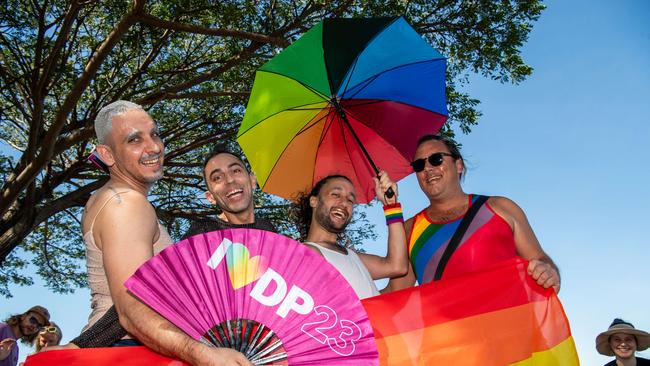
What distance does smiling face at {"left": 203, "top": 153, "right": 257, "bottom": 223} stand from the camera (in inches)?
154

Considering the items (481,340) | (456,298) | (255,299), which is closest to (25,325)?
(456,298)

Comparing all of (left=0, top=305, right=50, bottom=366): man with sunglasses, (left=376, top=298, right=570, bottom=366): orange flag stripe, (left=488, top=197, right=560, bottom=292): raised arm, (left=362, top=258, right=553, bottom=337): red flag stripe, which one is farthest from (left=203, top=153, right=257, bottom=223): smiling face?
(left=0, top=305, right=50, bottom=366): man with sunglasses

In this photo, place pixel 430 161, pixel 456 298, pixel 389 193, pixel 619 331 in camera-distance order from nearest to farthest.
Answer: pixel 456 298 → pixel 389 193 → pixel 430 161 → pixel 619 331

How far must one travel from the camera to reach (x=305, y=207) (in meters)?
4.56

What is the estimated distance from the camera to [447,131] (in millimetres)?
10281

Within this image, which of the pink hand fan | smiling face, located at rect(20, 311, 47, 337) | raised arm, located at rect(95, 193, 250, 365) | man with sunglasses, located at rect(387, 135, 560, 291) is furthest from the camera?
smiling face, located at rect(20, 311, 47, 337)

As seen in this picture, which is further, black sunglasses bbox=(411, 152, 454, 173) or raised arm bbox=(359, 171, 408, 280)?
black sunglasses bbox=(411, 152, 454, 173)

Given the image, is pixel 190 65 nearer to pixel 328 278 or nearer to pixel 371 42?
pixel 371 42

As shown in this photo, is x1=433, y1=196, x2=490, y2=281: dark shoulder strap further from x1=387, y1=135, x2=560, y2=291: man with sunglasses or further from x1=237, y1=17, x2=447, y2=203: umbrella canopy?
x1=237, y1=17, x2=447, y2=203: umbrella canopy

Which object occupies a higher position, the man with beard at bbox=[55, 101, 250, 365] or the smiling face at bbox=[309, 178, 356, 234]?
the smiling face at bbox=[309, 178, 356, 234]

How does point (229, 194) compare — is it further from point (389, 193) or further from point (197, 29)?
point (197, 29)

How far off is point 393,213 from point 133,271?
2.35 m

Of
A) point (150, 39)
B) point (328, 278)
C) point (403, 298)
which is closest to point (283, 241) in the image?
point (328, 278)

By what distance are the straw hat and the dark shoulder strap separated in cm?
349
